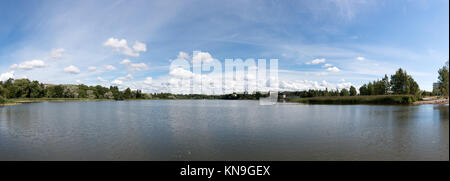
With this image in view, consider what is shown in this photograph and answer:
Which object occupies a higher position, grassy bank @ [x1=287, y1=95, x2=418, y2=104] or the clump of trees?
the clump of trees

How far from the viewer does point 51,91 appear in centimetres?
12950

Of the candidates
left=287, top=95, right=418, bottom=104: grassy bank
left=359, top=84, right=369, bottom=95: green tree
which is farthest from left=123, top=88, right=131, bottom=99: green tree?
left=359, top=84, right=369, bottom=95: green tree

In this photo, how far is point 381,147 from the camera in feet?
42.5

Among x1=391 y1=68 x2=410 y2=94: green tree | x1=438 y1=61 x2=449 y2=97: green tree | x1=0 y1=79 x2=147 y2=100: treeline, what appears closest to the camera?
x1=438 y1=61 x2=449 y2=97: green tree

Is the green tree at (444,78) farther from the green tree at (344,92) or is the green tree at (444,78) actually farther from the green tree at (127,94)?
the green tree at (127,94)

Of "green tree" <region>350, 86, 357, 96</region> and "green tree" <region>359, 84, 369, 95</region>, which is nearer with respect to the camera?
"green tree" <region>359, 84, 369, 95</region>

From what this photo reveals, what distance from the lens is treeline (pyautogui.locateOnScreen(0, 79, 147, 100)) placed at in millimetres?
108981

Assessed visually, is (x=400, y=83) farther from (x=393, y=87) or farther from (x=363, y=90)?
(x=363, y=90)

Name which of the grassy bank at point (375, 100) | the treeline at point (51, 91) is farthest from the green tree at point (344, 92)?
the treeline at point (51, 91)

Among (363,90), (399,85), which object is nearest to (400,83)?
(399,85)

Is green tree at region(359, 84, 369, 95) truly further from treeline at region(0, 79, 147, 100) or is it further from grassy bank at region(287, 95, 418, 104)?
treeline at region(0, 79, 147, 100)

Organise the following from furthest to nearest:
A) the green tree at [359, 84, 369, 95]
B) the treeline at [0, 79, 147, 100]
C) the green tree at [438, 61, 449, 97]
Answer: the treeline at [0, 79, 147, 100], the green tree at [359, 84, 369, 95], the green tree at [438, 61, 449, 97]

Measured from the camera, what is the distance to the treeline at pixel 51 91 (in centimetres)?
10898
